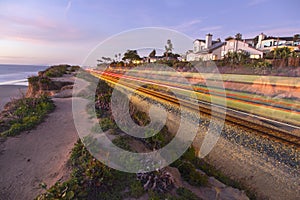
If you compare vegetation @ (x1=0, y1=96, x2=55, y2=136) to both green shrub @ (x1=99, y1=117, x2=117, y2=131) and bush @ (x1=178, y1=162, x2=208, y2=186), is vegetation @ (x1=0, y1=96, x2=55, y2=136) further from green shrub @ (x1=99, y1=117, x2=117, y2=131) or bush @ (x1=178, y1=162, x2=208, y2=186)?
bush @ (x1=178, y1=162, x2=208, y2=186)

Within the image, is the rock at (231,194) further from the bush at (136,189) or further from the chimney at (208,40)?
the chimney at (208,40)

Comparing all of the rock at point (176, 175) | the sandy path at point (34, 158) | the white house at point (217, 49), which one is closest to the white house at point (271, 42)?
the white house at point (217, 49)

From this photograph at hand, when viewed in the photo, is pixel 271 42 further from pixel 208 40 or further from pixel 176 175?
pixel 176 175

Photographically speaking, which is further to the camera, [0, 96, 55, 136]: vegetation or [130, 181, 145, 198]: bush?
[0, 96, 55, 136]: vegetation

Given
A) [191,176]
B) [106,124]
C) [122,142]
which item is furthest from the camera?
[106,124]

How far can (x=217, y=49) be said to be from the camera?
35.1 m

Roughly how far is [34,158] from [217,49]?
119 ft

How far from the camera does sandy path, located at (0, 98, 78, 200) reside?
332 cm

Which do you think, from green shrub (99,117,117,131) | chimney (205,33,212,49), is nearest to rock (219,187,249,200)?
green shrub (99,117,117,131)

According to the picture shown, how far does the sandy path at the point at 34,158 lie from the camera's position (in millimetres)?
3316

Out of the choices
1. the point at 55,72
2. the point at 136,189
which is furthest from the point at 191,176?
the point at 55,72

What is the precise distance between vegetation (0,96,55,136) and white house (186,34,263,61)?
83.3 feet

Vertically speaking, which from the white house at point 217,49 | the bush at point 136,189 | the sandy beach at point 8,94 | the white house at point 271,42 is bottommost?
the sandy beach at point 8,94

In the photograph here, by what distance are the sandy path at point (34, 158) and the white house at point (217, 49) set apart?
26631mm
